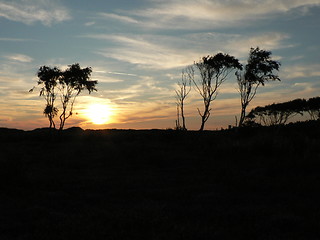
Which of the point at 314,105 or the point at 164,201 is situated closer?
the point at 164,201

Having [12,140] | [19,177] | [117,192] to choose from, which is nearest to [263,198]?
[117,192]

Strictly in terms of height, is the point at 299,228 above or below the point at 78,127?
below

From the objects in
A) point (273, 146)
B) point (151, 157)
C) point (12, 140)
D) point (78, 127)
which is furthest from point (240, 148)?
point (78, 127)

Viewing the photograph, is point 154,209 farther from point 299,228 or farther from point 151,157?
point 151,157

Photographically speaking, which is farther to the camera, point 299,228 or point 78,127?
point 78,127

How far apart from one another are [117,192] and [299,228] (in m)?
6.13

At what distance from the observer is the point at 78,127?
249 feet

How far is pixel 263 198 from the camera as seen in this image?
9781 millimetres

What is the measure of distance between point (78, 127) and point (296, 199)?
7079 centimetres

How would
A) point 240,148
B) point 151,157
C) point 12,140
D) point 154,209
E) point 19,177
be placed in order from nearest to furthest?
1. point 154,209
2. point 19,177
3. point 151,157
4. point 240,148
5. point 12,140

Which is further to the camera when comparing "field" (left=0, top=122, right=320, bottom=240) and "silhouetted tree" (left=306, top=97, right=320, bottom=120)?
"silhouetted tree" (left=306, top=97, right=320, bottom=120)

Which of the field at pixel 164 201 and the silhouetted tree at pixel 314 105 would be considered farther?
the silhouetted tree at pixel 314 105

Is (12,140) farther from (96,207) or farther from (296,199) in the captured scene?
(296,199)

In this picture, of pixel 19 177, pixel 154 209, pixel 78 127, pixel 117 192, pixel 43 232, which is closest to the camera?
pixel 43 232
